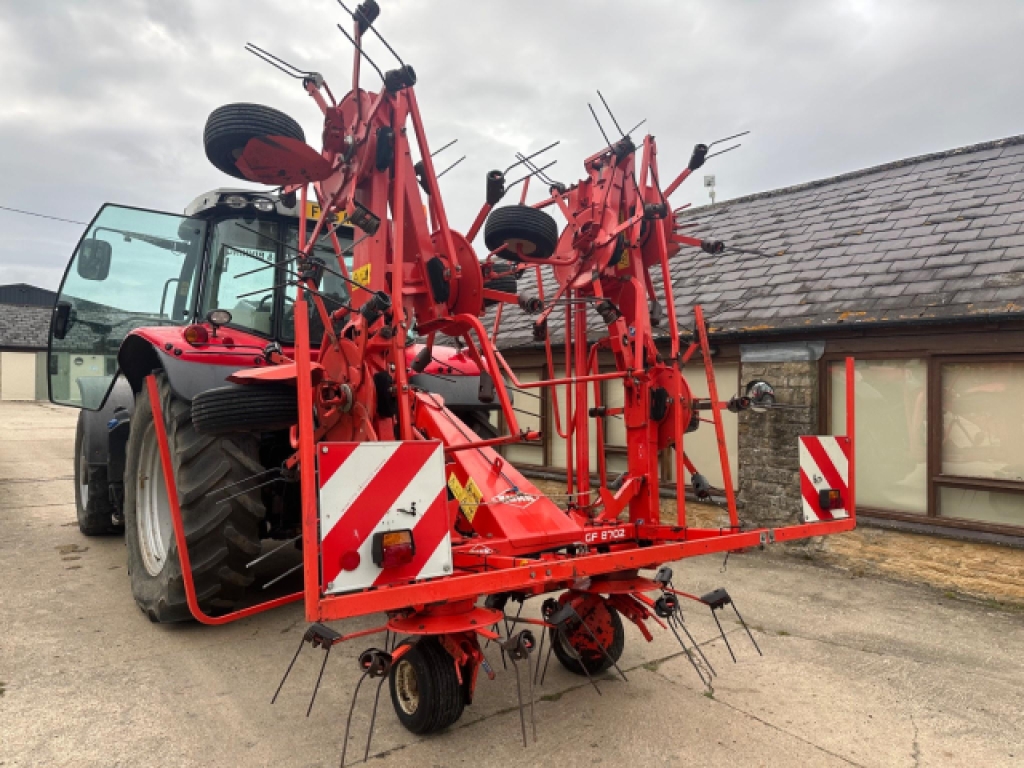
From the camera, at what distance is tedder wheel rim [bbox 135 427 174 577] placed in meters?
4.35

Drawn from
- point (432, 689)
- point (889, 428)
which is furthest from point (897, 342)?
point (432, 689)

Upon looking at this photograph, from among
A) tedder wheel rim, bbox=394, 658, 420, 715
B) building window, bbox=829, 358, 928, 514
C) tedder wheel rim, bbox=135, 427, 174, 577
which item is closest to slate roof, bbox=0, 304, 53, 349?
tedder wheel rim, bbox=135, 427, 174, 577

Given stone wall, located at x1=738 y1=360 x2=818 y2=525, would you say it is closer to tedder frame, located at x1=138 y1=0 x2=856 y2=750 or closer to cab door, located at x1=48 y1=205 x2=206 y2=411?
tedder frame, located at x1=138 y1=0 x2=856 y2=750

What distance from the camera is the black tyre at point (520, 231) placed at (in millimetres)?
3795

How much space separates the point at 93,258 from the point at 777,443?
566 cm

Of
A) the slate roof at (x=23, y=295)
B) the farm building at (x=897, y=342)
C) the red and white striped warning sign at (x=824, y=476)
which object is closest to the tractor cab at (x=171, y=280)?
the farm building at (x=897, y=342)

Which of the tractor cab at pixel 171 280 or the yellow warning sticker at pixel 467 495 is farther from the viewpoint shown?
the tractor cab at pixel 171 280

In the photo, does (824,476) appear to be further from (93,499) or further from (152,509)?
(93,499)

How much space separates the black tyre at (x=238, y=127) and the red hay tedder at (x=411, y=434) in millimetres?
11

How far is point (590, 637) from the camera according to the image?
132 inches

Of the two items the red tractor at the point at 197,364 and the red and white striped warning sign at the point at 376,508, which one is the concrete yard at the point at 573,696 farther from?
the red and white striped warning sign at the point at 376,508

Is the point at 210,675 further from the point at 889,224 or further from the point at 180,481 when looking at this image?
the point at 889,224

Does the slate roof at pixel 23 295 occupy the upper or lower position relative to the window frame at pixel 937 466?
upper

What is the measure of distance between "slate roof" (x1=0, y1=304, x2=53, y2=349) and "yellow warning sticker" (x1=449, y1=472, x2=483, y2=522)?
1371 inches
